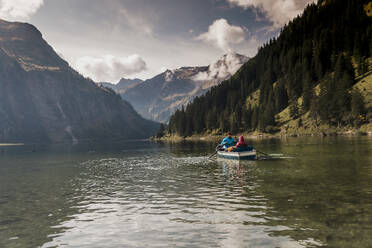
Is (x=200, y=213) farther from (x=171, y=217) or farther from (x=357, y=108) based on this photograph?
(x=357, y=108)

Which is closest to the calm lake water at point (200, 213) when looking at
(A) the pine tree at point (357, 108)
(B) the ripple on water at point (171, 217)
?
(B) the ripple on water at point (171, 217)

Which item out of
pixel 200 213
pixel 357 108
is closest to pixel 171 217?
pixel 200 213

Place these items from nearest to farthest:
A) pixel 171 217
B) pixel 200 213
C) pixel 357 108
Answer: pixel 171 217
pixel 200 213
pixel 357 108

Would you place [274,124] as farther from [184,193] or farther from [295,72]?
[184,193]

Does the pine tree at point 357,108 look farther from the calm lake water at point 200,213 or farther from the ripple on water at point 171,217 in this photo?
the ripple on water at point 171,217

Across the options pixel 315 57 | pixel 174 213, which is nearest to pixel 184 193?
pixel 174 213

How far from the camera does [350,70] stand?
16150 cm

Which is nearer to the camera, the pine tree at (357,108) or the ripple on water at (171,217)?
the ripple on water at (171,217)

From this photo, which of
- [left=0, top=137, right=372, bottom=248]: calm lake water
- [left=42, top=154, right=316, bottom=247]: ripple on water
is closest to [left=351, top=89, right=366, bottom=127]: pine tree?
[left=0, top=137, right=372, bottom=248]: calm lake water

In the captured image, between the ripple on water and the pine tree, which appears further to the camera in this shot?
the pine tree

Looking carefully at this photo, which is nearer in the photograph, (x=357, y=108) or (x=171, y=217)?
(x=171, y=217)

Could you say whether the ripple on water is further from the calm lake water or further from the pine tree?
the pine tree

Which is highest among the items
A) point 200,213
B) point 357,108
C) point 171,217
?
point 357,108

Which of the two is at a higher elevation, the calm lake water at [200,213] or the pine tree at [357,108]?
the pine tree at [357,108]
